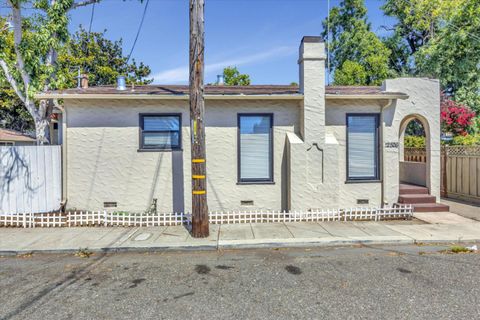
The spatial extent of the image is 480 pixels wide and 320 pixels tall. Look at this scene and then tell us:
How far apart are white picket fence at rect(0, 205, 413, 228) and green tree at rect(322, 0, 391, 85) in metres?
17.7

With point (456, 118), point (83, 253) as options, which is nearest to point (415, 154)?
point (456, 118)

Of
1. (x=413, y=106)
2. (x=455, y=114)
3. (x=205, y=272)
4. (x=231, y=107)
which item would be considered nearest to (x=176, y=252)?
(x=205, y=272)

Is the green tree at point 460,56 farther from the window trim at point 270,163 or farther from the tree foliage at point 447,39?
the window trim at point 270,163

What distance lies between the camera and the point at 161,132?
8.37 meters

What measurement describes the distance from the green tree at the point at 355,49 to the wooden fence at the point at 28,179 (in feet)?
69.3

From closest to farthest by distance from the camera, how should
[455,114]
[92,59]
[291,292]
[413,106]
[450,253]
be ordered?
[291,292]
[450,253]
[413,106]
[455,114]
[92,59]

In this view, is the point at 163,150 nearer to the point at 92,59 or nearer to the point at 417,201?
the point at 417,201

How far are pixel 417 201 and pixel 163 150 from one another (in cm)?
773

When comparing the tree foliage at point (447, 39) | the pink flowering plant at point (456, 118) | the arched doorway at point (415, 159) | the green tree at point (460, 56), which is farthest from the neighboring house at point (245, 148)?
the tree foliage at point (447, 39)

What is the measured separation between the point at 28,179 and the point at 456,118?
62.5ft

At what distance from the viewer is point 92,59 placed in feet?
78.8

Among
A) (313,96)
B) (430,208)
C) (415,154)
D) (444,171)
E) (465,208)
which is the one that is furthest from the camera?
(415,154)

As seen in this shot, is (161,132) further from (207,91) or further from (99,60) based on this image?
(99,60)

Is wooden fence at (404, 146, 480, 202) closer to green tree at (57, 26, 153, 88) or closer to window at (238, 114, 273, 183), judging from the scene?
window at (238, 114, 273, 183)
